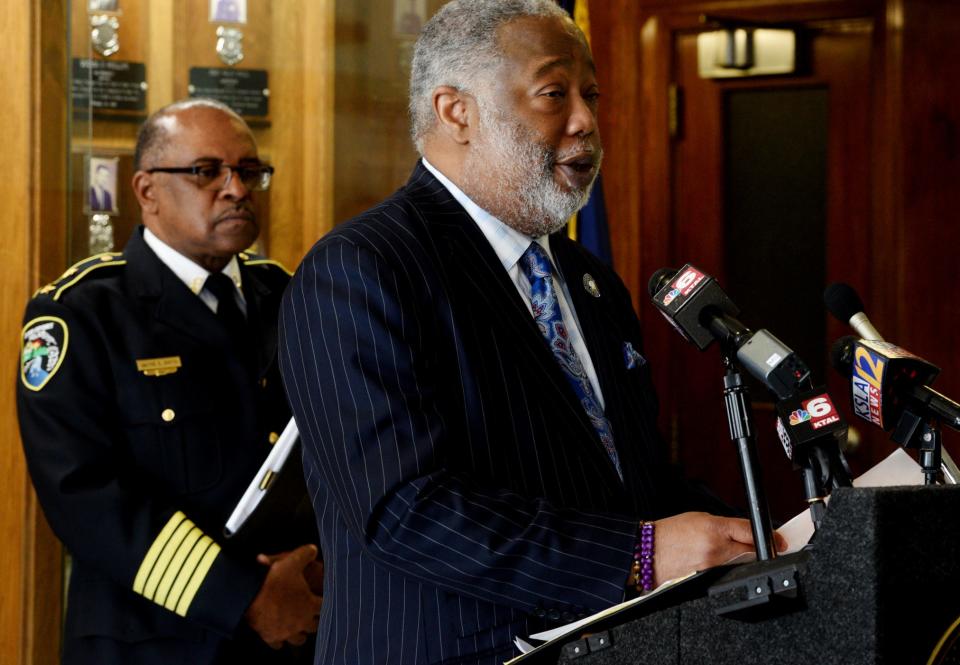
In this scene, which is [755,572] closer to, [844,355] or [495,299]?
[844,355]

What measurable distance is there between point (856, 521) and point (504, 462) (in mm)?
634

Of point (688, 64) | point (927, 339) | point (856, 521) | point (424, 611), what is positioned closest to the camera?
point (856, 521)

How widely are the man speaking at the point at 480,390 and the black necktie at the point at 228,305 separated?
0.90 m

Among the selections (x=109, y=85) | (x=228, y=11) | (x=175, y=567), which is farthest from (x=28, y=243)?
(x=175, y=567)

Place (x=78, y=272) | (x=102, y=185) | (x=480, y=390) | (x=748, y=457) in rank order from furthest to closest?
1. (x=102, y=185)
2. (x=78, y=272)
3. (x=480, y=390)
4. (x=748, y=457)

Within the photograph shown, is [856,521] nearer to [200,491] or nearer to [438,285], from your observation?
[438,285]

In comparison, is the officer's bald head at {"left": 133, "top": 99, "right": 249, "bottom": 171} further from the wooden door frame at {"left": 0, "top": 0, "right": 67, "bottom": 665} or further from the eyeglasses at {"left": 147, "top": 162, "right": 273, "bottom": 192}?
the wooden door frame at {"left": 0, "top": 0, "right": 67, "bottom": 665}

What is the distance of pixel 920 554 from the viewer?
97 cm

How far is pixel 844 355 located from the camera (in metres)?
1.31

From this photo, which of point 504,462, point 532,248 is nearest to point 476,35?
point 532,248

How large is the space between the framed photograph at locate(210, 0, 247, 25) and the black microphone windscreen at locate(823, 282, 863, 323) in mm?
2147

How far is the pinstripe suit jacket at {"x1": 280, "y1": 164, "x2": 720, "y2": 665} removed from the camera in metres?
1.40

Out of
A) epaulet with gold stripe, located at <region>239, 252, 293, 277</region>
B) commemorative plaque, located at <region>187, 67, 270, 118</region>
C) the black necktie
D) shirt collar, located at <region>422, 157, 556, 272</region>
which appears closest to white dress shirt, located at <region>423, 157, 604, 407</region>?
shirt collar, located at <region>422, 157, 556, 272</region>

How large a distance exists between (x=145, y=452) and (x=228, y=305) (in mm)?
411
